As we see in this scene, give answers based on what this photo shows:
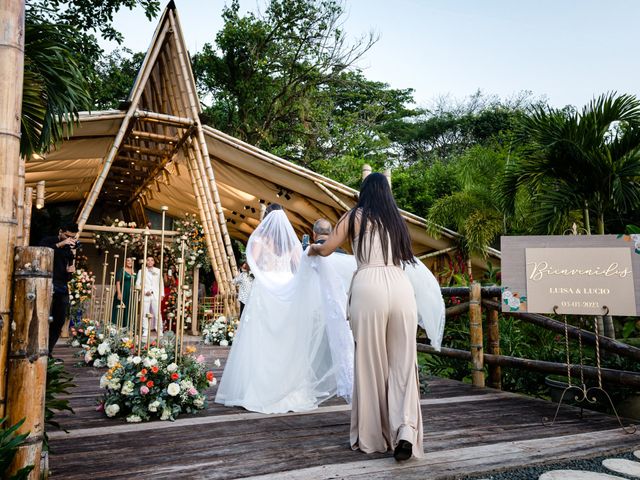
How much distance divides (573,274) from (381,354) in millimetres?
1598

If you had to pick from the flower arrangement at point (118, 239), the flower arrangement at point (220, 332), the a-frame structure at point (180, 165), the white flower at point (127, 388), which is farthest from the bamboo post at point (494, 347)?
the flower arrangement at point (118, 239)

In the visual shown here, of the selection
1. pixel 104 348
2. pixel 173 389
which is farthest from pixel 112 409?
pixel 104 348

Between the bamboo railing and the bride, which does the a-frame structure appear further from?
the bamboo railing

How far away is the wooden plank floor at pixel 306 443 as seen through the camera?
7.60ft

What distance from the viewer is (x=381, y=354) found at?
2721 mm

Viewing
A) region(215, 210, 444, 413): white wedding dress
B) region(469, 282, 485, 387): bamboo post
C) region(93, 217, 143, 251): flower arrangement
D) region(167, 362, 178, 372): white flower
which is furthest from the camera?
region(93, 217, 143, 251): flower arrangement

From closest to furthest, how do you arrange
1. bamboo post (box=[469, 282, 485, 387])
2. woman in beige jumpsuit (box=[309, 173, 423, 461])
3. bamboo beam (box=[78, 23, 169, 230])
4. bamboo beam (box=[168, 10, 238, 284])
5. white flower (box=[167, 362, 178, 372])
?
woman in beige jumpsuit (box=[309, 173, 423, 461]) < white flower (box=[167, 362, 178, 372]) < bamboo post (box=[469, 282, 485, 387]) < bamboo beam (box=[78, 23, 169, 230]) < bamboo beam (box=[168, 10, 238, 284])

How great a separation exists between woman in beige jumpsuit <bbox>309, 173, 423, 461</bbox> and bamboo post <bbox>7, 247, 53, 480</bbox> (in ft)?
5.00

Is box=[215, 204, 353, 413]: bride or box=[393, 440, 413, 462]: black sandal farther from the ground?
box=[215, 204, 353, 413]: bride

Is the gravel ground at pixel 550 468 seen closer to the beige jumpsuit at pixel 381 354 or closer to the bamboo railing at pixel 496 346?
the beige jumpsuit at pixel 381 354

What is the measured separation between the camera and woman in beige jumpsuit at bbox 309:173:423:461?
2.61 metres

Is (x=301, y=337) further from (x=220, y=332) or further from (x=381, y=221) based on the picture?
(x=220, y=332)

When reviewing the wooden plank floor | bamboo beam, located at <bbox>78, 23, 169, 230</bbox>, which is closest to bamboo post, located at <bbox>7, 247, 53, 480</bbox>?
the wooden plank floor

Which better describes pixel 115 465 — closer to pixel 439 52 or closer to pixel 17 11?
pixel 17 11
